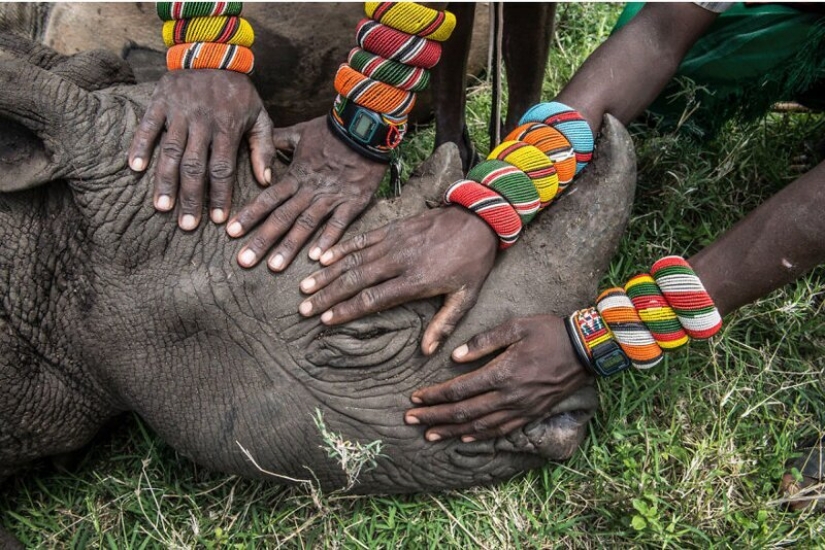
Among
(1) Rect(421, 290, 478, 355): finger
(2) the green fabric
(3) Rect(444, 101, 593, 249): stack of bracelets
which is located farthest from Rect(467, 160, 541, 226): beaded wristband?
(2) the green fabric

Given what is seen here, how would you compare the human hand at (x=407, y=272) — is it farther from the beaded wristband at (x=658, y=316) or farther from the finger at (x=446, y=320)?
the beaded wristband at (x=658, y=316)

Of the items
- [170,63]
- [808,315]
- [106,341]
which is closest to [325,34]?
[170,63]

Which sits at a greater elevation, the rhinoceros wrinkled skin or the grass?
the rhinoceros wrinkled skin

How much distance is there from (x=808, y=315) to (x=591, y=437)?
0.98m

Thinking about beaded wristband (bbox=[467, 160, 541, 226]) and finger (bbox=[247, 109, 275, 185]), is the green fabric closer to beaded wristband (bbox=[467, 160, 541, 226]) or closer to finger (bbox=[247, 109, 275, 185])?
beaded wristband (bbox=[467, 160, 541, 226])

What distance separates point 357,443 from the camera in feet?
6.64

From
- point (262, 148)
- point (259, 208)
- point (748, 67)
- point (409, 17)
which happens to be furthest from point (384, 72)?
point (748, 67)

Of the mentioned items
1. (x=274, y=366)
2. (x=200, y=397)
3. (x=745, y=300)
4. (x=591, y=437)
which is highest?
(x=745, y=300)

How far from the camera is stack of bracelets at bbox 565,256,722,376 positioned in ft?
6.94

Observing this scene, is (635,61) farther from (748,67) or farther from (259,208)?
(259,208)

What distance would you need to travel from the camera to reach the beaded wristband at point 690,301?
212 centimetres

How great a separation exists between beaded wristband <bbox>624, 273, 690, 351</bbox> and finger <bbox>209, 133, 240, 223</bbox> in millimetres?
1087

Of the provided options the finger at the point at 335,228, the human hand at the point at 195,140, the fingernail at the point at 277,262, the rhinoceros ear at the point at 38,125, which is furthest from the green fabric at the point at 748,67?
the rhinoceros ear at the point at 38,125

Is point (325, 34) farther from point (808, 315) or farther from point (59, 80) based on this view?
point (808, 315)
